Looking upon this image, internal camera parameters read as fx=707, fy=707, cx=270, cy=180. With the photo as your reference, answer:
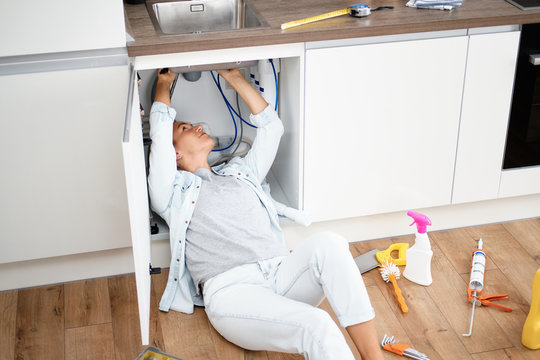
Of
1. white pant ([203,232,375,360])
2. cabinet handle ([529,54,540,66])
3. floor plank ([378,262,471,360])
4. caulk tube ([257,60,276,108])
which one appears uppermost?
cabinet handle ([529,54,540,66])

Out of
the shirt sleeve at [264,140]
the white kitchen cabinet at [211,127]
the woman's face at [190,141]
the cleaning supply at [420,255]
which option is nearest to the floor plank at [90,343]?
the white kitchen cabinet at [211,127]

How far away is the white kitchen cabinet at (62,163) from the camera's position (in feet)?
7.47

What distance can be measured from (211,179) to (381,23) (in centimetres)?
80

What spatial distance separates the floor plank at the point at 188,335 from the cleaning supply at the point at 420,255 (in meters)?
0.77

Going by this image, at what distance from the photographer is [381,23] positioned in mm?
2404

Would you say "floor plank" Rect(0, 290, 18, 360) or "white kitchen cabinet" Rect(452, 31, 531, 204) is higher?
"white kitchen cabinet" Rect(452, 31, 531, 204)

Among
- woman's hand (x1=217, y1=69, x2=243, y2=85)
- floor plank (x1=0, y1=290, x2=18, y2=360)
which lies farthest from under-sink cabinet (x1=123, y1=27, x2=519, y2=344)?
floor plank (x1=0, y1=290, x2=18, y2=360)

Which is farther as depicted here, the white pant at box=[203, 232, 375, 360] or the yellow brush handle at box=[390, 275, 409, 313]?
the yellow brush handle at box=[390, 275, 409, 313]

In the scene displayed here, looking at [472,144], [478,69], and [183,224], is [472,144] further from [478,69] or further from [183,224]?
[183,224]

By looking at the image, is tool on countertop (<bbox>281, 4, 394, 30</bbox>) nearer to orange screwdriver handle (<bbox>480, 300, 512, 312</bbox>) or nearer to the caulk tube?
the caulk tube

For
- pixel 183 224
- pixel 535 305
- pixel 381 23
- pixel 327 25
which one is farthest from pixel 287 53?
pixel 535 305

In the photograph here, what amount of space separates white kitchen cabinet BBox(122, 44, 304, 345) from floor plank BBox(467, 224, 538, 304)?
80 centimetres

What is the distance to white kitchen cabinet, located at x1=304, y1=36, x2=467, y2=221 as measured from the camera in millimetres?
2477

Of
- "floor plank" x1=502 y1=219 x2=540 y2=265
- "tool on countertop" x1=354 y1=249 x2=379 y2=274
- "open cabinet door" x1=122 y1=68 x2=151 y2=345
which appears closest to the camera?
"open cabinet door" x1=122 y1=68 x2=151 y2=345
